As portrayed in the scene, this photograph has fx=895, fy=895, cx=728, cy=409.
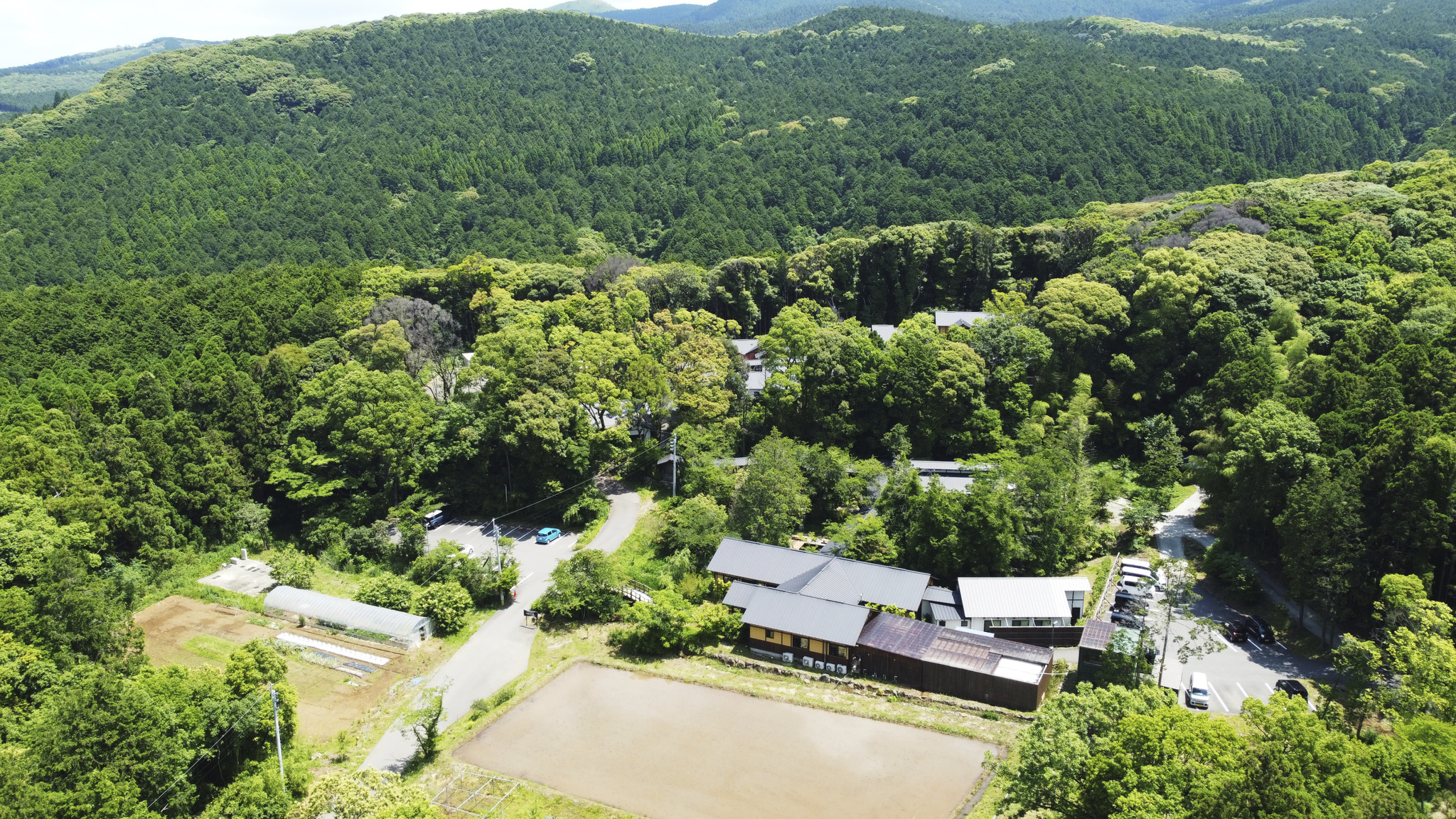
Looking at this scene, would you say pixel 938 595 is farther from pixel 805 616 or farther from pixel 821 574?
pixel 805 616

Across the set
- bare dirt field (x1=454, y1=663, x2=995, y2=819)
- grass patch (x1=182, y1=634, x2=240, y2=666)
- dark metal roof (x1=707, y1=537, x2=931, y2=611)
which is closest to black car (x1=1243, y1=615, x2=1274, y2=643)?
dark metal roof (x1=707, y1=537, x2=931, y2=611)

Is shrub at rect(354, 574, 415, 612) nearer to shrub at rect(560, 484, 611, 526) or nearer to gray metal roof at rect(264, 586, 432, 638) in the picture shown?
gray metal roof at rect(264, 586, 432, 638)

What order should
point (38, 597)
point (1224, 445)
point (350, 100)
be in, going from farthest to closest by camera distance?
point (350, 100), point (1224, 445), point (38, 597)

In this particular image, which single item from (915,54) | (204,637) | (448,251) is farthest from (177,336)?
(915,54)

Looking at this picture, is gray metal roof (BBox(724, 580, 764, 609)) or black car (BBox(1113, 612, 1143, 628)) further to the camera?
gray metal roof (BBox(724, 580, 764, 609))

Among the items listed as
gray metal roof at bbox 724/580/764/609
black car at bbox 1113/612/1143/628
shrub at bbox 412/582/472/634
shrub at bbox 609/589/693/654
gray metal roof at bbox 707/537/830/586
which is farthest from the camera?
gray metal roof at bbox 707/537/830/586

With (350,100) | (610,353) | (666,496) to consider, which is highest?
(350,100)

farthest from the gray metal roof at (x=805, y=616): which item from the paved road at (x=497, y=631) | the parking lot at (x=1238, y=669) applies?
the parking lot at (x=1238, y=669)

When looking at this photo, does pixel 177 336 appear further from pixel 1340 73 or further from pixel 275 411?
pixel 1340 73
